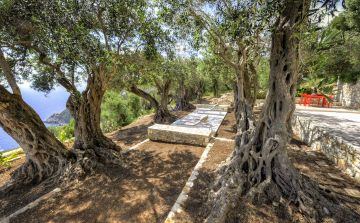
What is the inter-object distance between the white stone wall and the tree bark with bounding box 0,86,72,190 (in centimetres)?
2198

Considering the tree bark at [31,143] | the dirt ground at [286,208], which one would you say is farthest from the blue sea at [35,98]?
the dirt ground at [286,208]

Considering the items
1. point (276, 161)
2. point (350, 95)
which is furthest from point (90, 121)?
point (350, 95)

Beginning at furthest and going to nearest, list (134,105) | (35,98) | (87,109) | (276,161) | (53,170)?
1. (134,105)
2. (35,98)
3. (87,109)
4. (53,170)
5. (276,161)

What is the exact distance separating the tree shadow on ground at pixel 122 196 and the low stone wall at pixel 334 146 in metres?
4.66

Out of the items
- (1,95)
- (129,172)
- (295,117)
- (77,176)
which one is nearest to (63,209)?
(77,176)

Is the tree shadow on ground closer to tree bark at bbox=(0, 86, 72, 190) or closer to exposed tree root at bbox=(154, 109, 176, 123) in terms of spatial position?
tree bark at bbox=(0, 86, 72, 190)

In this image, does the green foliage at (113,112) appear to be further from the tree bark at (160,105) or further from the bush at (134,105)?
the tree bark at (160,105)

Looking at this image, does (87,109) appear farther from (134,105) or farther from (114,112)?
(134,105)

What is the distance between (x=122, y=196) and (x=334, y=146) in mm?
7137

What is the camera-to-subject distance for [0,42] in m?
4.77

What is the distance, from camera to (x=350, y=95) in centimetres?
1705

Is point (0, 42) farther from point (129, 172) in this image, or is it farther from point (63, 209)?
point (129, 172)

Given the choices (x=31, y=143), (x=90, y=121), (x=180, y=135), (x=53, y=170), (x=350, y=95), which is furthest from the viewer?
(x=350, y=95)

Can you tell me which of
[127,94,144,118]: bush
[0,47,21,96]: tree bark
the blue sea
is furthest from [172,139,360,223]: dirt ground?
[127,94,144,118]: bush
